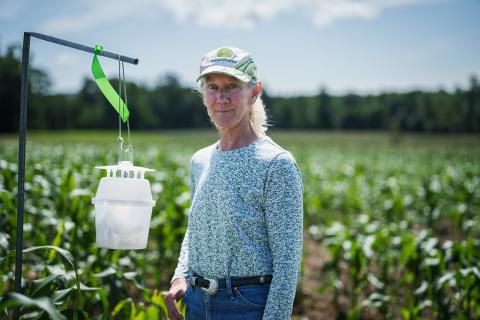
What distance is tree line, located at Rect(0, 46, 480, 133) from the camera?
54.9 m

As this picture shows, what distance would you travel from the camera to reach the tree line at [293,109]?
5491 centimetres

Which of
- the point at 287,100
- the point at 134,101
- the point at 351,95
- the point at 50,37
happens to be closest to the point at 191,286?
the point at 50,37

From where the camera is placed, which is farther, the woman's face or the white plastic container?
the woman's face

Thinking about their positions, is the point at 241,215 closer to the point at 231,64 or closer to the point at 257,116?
the point at 257,116

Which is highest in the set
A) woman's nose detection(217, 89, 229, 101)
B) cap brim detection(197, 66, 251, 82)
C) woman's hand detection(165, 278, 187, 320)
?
cap brim detection(197, 66, 251, 82)

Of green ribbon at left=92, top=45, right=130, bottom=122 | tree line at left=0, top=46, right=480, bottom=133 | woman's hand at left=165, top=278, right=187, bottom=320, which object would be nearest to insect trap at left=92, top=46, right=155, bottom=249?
green ribbon at left=92, top=45, right=130, bottom=122

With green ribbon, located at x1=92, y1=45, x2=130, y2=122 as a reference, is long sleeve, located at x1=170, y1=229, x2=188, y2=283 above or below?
below

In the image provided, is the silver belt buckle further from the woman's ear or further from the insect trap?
the woman's ear

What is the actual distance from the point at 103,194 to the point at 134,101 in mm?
65192

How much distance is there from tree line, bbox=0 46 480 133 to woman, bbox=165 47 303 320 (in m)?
41.9

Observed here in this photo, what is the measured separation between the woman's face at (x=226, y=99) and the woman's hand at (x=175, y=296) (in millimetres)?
862

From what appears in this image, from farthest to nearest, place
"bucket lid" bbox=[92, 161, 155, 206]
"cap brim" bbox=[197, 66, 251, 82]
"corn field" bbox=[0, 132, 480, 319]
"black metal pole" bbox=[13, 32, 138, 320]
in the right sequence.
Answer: "corn field" bbox=[0, 132, 480, 319], "cap brim" bbox=[197, 66, 251, 82], "bucket lid" bbox=[92, 161, 155, 206], "black metal pole" bbox=[13, 32, 138, 320]

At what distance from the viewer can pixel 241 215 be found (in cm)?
181

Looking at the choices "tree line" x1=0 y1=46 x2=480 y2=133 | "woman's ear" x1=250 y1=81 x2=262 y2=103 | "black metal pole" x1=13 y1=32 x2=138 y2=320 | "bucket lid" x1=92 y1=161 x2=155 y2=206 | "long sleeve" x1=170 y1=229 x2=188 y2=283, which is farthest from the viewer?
"tree line" x1=0 y1=46 x2=480 y2=133
